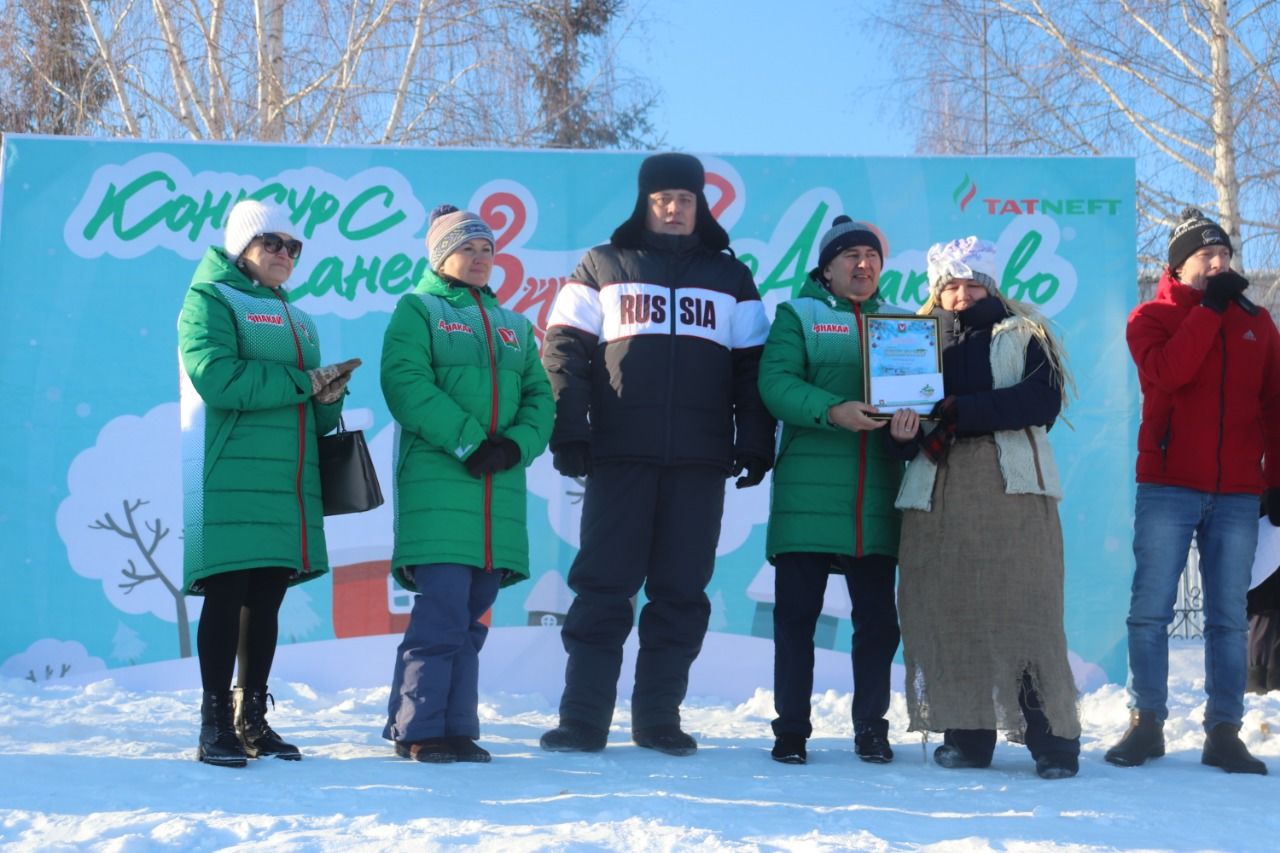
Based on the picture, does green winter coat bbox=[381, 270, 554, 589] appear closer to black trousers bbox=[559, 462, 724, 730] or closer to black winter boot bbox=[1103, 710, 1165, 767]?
black trousers bbox=[559, 462, 724, 730]

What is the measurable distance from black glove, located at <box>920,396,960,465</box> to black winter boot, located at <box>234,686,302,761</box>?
191 centimetres

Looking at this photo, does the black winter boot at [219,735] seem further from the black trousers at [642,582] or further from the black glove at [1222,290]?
the black glove at [1222,290]

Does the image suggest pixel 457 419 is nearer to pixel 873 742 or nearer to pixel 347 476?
pixel 347 476

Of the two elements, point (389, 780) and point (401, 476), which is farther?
point (401, 476)

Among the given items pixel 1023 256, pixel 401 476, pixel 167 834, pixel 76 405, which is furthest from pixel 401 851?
pixel 1023 256

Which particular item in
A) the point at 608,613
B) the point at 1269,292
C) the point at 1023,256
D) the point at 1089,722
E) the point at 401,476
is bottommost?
the point at 1089,722

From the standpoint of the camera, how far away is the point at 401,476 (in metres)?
3.73

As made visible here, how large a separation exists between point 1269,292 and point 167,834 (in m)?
10.4

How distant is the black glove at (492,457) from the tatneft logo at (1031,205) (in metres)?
2.56

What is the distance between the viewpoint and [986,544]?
12.0 ft

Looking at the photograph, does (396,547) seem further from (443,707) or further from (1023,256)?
(1023,256)

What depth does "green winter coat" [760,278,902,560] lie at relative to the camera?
377 cm

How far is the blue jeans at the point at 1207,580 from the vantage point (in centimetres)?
391

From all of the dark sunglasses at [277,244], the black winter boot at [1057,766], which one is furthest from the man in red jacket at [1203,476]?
the dark sunglasses at [277,244]
